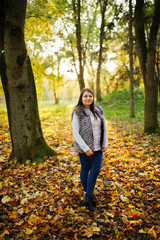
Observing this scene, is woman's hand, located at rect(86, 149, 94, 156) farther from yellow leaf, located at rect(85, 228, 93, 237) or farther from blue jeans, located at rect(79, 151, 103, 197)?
yellow leaf, located at rect(85, 228, 93, 237)

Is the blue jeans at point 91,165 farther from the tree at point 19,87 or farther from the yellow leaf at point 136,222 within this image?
the tree at point 19,87

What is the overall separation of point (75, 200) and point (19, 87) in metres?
3.08

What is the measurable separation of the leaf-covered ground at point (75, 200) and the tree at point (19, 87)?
0.49 metres

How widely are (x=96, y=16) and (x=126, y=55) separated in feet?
26.8

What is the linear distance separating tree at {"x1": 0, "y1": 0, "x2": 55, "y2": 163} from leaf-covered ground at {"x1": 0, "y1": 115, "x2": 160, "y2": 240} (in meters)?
0.49

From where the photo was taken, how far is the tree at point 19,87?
367cm

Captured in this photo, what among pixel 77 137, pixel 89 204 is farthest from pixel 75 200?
pixel 77 137

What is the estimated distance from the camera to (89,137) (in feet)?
8.87

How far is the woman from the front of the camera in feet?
8.80

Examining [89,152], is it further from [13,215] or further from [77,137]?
[13,215]

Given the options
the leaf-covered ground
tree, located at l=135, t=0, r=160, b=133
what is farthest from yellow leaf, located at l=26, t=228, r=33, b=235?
tree, located at l=135, t=0, r=160, b=133

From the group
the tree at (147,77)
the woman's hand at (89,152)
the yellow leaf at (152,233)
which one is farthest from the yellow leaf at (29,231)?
the tree at (147,77)

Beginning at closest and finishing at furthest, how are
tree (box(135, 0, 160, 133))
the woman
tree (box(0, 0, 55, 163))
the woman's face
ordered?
the woman → the woman's face → tree (box(0, 0, 55, 163)) → tree (box(135, 0, 160, 133))

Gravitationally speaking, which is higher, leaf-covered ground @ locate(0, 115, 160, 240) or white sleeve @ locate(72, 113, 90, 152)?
white sleeve @ locate(72, 113, 90, 152)
